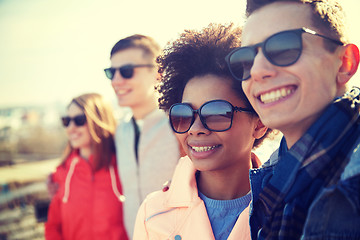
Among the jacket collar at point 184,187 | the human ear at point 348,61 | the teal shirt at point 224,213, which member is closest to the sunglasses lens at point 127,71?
the jacket collar at point 184,187

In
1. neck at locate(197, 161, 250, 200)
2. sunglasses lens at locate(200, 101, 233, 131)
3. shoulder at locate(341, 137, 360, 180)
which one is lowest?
neck at locate(197, 161, 250, 200)

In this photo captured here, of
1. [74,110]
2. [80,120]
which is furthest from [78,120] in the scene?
[74,110]

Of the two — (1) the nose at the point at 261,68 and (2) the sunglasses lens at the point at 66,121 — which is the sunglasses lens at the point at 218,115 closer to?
(1) the nose at the point at 261,68

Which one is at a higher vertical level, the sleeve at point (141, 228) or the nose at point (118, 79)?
the nose at point (118, 79)

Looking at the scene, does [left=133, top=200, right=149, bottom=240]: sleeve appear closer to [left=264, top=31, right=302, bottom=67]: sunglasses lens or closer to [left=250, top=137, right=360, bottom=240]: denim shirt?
[left=250, top=137, right=360, bottom=240]: denim shirt

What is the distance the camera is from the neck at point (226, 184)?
1.73 m

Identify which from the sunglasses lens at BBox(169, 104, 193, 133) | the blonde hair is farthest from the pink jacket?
the blonde hair

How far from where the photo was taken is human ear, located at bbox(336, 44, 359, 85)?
1.21 m

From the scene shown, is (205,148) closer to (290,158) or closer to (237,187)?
(237,187)

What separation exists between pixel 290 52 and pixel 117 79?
227cm

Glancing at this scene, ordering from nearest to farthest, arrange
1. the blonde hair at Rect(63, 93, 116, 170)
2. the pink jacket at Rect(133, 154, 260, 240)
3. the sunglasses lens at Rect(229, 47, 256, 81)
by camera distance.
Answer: the sunglasses lens at Rect(229, 47, 256, 81)
the pink jacket at Rect(133, 154, 260, 240)
the blonde hair at Rect(63, 93, 116, 170)

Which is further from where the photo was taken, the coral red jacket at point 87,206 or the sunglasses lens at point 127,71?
the sunglasses lens at point 127,71

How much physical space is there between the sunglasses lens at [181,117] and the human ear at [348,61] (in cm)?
77

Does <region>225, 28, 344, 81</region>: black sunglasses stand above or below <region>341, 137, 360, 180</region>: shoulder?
above
